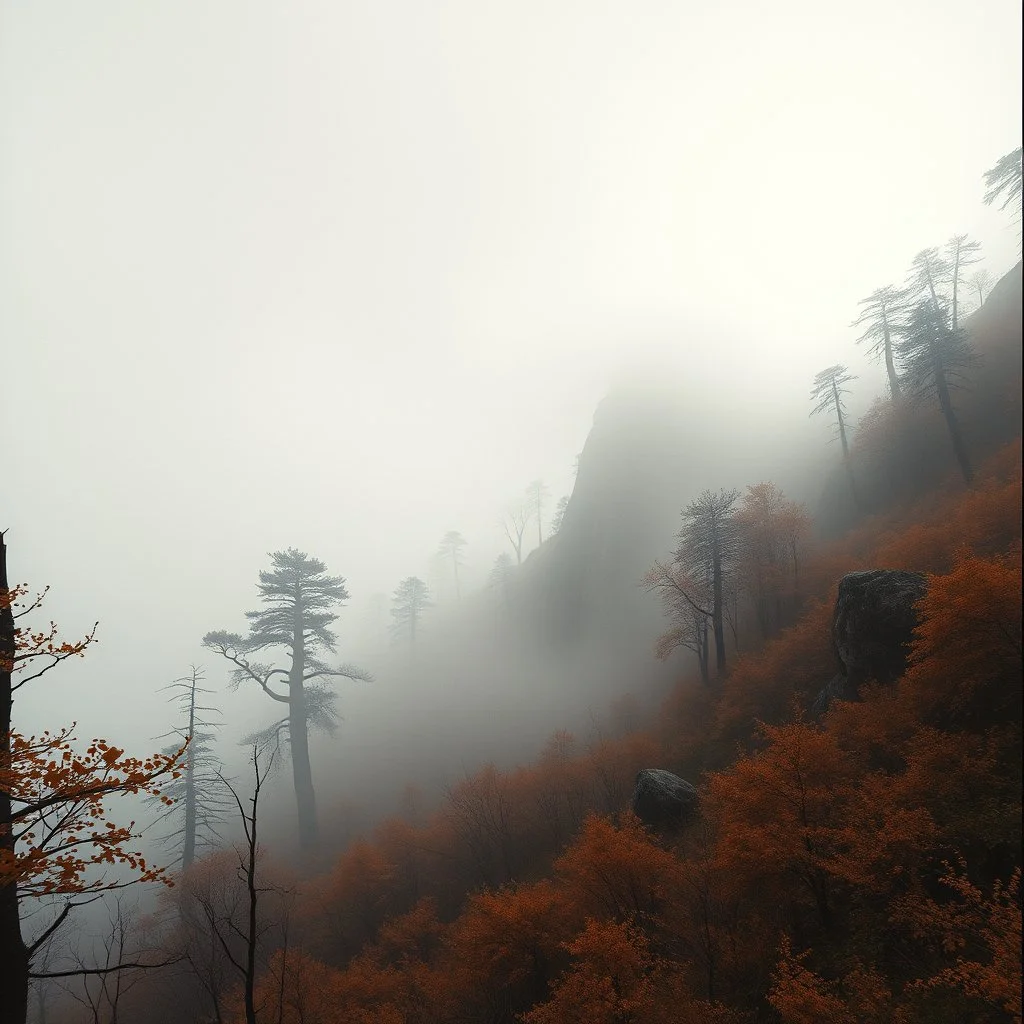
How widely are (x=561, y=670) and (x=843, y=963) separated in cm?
3281

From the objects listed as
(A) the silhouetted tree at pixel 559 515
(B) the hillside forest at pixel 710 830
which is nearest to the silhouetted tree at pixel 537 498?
(A) the silhouetted tree at pixel 559 515

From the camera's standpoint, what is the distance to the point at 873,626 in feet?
54.2

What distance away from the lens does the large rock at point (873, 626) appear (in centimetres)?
1580

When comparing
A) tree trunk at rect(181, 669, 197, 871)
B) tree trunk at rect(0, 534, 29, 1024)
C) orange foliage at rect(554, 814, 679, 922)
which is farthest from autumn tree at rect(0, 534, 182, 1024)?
tree trunk at rect(181, 669, 197, 871)

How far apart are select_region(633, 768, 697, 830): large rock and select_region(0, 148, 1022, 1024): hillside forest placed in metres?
0.22

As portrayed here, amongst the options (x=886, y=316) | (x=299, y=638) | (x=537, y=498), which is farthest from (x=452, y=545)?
(x=886, y=316)

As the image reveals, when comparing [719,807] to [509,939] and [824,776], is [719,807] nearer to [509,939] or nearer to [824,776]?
[824,776]

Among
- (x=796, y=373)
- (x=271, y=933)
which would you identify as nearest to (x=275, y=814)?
(x=271, y=933)

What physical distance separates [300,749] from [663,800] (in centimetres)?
2142

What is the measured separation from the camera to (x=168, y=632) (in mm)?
181375

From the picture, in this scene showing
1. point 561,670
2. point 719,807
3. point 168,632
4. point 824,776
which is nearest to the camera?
point 824,776

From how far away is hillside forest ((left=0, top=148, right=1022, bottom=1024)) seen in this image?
8.23m

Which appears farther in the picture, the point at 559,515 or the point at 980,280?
the point at 559,515

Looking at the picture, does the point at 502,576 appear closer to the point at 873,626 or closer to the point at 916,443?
the point at 916,443
